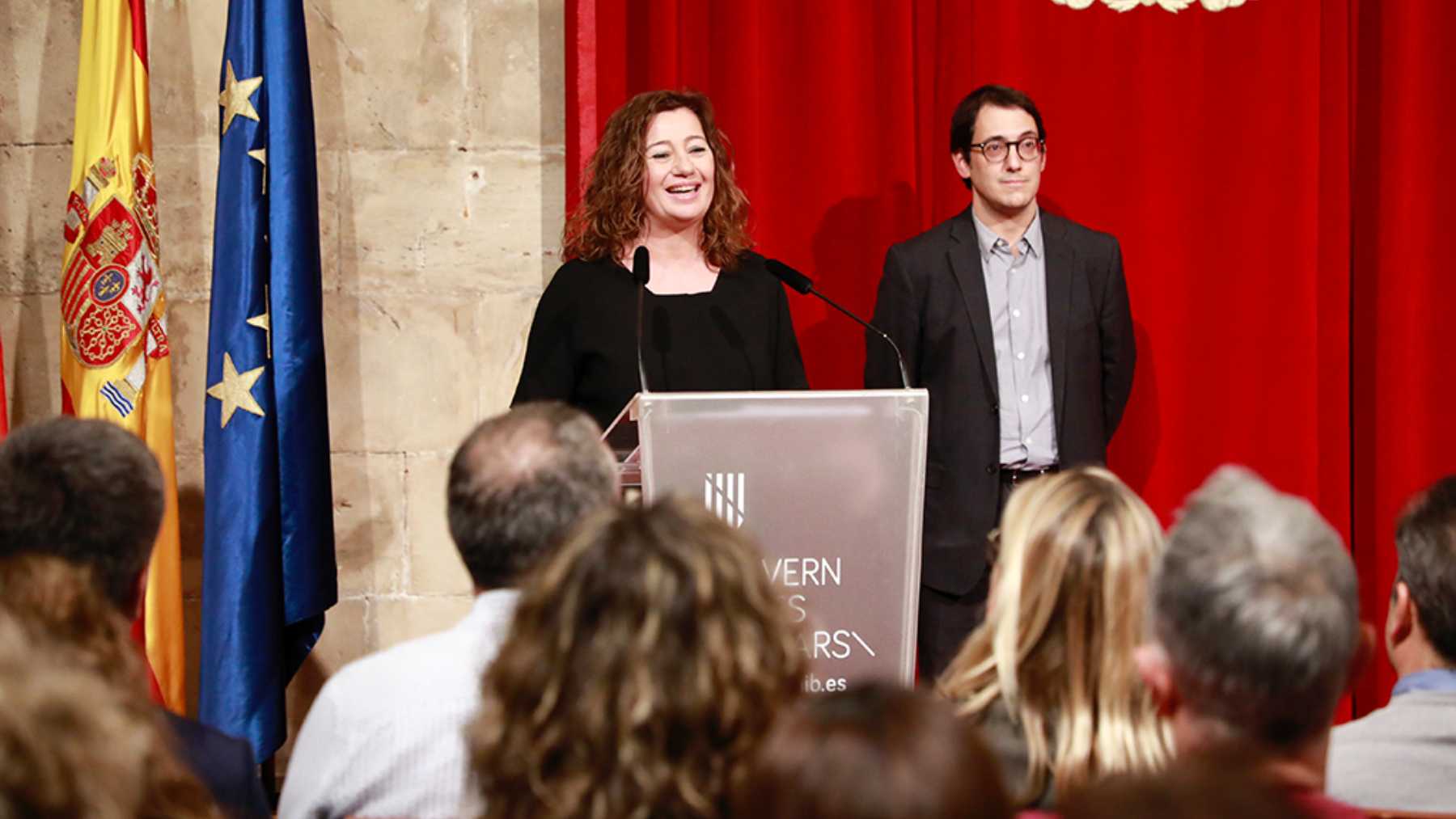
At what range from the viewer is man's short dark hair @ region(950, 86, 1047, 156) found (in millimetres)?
3781

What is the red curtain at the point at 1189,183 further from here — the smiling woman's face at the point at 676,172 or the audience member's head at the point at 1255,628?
the audience member's head at the point at 1255,628

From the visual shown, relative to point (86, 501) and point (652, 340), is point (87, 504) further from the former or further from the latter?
point (652, 340)

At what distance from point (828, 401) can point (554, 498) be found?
0.93 metres

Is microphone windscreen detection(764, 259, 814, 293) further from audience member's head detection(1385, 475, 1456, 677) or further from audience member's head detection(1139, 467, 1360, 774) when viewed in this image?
audience member's head detection(1139, 467, 1360, 774)

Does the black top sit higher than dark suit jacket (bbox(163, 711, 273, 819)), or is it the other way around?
the black top

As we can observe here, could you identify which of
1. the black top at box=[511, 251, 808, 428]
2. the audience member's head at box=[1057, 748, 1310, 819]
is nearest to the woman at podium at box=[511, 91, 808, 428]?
the black top at box=[511, 251, 808, 428]

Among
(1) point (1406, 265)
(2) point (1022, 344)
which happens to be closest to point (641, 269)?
(2) point (1022, 344)

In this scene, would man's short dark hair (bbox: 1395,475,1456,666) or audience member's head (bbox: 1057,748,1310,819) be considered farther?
man's short dark hair (bbox: 1395,475,1456,666)

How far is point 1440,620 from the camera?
205 cm

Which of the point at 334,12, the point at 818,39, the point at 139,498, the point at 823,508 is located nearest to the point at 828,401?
the point at 823,508

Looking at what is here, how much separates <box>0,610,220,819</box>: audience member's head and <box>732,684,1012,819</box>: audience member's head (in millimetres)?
422

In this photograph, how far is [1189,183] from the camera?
4316 mm

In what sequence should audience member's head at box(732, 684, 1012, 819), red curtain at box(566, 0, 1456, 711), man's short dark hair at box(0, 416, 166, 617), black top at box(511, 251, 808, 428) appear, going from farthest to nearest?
red curtain at box(566, 0, 1456, 711) < black top at box(511, 251, 808, 428) < man's short dark hair at box(0, 416, 166, 617) < audience member's head at box(732, 684, 1012, 819)

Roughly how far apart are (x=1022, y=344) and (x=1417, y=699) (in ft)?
6.35
